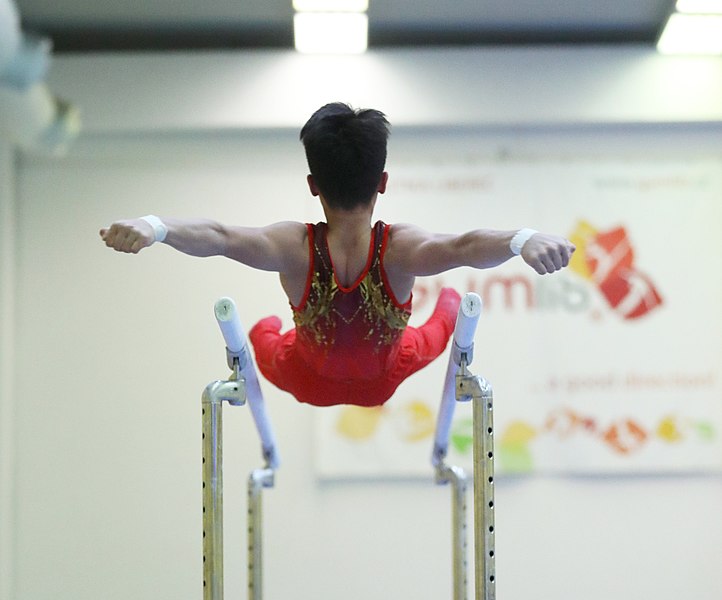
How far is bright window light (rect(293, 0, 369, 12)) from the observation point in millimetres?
5707

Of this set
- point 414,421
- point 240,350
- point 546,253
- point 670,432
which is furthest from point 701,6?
point 240,350

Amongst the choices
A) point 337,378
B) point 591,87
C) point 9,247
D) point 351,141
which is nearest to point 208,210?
point 9,247

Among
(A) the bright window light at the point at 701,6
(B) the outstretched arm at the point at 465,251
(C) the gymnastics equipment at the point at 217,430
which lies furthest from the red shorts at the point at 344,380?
(A) the bright window light at the point at 701,6

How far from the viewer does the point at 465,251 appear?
2814 mm

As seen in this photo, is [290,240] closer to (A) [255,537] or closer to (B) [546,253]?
(B) [546,253]

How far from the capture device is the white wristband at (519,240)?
255 centimetres

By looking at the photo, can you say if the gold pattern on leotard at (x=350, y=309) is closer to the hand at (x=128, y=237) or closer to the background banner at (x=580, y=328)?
the hand at (x=128, y=237)

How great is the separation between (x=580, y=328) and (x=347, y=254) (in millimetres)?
3439

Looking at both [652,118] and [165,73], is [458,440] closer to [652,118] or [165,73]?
[652,118]

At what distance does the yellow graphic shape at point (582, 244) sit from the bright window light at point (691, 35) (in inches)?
49.4

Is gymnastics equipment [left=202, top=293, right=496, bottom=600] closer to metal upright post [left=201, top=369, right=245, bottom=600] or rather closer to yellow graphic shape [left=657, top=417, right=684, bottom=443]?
metal upright post [left=201, top=369, right=245, bottom=600]

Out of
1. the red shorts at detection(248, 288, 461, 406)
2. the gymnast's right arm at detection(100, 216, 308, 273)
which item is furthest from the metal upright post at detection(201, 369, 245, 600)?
the red shorts at detection(248, 288, 461, 406)

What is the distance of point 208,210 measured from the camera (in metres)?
6.33

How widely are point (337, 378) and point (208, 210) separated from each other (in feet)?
9.94
